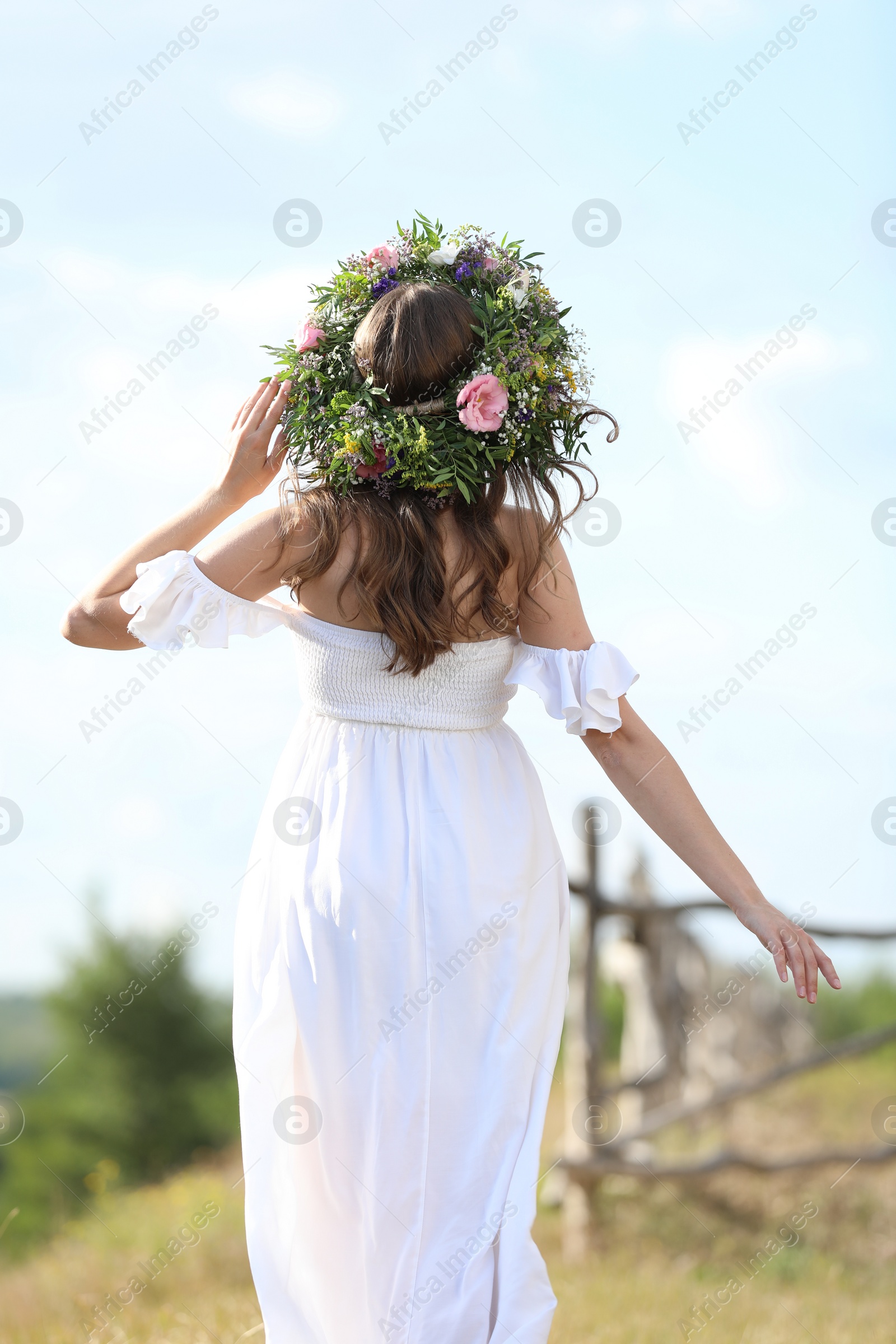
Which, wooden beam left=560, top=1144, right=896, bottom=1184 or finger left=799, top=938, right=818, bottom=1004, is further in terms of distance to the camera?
wooden beam left=560, top=1144, right=896, bottom=1184

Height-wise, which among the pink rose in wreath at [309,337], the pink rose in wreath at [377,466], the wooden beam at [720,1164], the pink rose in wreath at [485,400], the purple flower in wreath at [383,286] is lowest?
the wooden beam at [720,1164]

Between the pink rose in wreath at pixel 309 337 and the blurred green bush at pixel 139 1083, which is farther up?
the pink rose in wreath at pixel 309 337

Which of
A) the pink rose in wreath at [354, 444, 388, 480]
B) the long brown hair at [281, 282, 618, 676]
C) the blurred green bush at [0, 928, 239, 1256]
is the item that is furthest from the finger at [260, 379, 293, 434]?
the blurred green bush at [0, 928, 239, 1256]

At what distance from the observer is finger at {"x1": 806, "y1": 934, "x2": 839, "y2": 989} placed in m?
2.06

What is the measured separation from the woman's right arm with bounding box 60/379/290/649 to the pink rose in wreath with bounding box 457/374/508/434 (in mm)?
376

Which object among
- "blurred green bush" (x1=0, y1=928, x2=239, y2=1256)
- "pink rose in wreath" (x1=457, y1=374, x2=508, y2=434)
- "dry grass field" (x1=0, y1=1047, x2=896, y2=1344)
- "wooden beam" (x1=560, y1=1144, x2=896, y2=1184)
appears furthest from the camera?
"blurred green bush" (x1=0, y1=928, x2=239, y2=1256)

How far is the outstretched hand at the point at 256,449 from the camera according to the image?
2.12 m

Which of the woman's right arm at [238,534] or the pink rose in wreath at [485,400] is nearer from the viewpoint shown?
the pink rose in wreath at [485,400]

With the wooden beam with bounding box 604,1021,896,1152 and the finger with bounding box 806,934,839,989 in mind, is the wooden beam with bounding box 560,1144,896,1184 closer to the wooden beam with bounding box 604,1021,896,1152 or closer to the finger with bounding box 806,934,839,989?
the wooden beam with bounding box 604,1021,896,1152

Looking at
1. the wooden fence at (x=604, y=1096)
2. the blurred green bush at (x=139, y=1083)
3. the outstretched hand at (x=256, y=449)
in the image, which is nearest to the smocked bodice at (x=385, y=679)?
the outstretched hand at (x=256, y=449)

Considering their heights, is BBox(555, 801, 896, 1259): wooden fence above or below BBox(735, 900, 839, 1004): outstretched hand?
below

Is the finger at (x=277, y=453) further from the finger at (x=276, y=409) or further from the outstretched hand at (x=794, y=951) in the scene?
the outstretched hand at (x=794, y=951)

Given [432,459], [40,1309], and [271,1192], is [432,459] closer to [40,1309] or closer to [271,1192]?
[271,1192]

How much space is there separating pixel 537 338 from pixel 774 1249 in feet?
13.8
